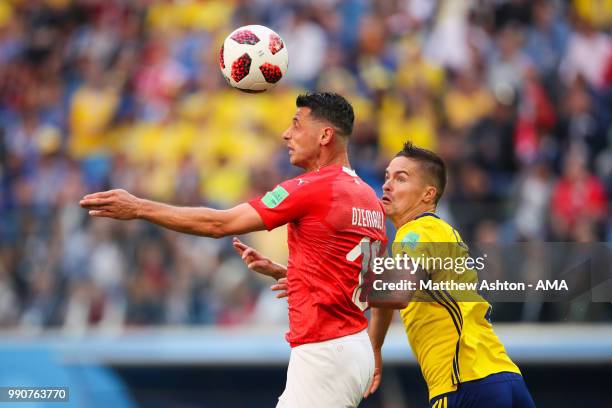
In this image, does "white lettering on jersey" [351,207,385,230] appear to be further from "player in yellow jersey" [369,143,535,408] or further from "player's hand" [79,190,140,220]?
"player's hand" [79,190,140,220]

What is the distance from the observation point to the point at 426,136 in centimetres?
1266

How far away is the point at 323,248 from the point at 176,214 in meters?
0.88

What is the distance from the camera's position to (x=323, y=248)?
5859 mm

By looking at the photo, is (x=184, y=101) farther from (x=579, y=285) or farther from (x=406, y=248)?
(x=406, y=248)

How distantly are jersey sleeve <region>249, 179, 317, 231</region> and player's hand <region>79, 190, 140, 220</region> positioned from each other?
2.34 feet

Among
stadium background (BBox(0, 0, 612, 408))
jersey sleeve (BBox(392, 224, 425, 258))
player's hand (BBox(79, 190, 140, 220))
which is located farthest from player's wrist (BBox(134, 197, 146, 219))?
stadium background (BBox(0, 0, 612, 408))

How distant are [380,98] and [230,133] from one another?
81.5 inches

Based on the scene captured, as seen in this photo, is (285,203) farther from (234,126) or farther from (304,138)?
(234,126)

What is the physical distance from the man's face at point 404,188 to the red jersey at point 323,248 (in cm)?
37

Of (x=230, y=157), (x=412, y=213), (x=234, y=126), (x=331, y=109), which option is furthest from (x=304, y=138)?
(x=234, y=126)

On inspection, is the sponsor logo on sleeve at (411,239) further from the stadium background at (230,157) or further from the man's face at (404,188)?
the stadium background at (230,157)

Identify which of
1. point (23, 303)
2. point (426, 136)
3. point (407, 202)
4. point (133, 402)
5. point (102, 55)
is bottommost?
point (133, 402)

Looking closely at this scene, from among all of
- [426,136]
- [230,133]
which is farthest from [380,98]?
[230,133]

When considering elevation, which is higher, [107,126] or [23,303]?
[107,126]
